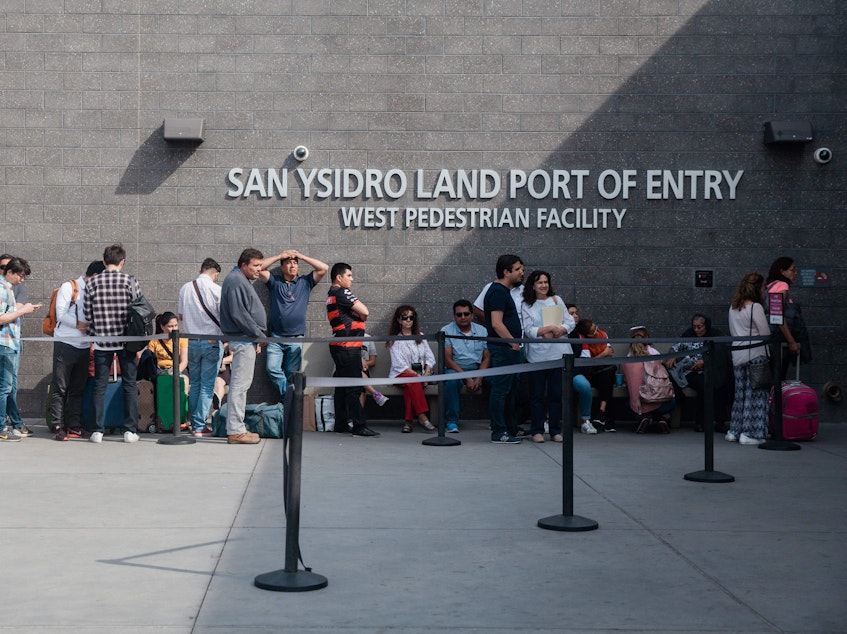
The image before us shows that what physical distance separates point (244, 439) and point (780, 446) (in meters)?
5.11

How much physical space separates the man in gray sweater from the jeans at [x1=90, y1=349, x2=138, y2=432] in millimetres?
1018

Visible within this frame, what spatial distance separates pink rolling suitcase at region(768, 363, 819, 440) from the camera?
37.4 feet

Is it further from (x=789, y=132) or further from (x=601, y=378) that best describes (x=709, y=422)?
(x=789, y=132)

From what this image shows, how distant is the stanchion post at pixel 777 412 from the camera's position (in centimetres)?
1075

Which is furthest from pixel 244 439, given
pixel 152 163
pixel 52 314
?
pixel 152 163

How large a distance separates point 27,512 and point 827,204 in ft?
31.9

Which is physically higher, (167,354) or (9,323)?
(9,323)

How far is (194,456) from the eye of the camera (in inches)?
400

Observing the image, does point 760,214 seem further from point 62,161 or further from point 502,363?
point 62,161

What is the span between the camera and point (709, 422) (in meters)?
8.84

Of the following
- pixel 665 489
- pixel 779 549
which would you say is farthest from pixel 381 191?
pixel 779 549

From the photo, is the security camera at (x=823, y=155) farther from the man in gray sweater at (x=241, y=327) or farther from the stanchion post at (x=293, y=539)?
the stanchion post at (x=293, y=539)

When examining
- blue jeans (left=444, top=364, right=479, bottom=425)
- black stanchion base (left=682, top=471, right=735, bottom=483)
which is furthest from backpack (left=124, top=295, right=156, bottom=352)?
black stanchion base (left=682, top=471, right=735, bottom=483)

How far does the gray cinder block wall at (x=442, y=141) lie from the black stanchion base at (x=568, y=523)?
642 centimetres
